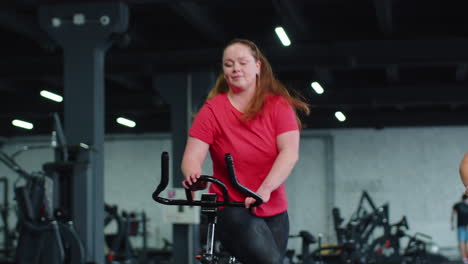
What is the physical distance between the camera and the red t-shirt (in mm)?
2197

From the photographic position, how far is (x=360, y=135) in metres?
17.0

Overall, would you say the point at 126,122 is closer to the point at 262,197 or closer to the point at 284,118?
the point at 284,118

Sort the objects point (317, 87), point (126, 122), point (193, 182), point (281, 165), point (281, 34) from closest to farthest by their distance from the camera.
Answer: point (193, 182) → point (281, 165) → point (281, 34) → point (317, 87) → point (126, 122)

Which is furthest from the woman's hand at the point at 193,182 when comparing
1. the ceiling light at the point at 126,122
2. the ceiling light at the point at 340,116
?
the ceiling light at the point at 340,116

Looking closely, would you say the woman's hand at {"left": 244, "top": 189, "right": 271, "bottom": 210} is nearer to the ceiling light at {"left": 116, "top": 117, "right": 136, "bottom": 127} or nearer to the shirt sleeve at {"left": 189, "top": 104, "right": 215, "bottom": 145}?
the shirt sleeve at {"left": 189, "top": 104, "right": 215, "bottom": 145}

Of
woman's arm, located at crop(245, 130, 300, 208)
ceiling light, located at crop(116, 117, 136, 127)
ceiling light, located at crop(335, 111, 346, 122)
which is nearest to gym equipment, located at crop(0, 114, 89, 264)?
woman's arm, located at crop(245, 130, 300, 208)

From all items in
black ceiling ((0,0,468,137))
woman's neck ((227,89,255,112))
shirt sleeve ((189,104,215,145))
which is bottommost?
shirt sleeve ((189,104,215,145))

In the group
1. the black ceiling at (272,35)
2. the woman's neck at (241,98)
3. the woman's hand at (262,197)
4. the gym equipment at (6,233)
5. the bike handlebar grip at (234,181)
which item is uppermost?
the black ceiling at (272,35)

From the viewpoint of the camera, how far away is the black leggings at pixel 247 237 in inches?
80.9

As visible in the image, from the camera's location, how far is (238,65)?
→ 2205 mm

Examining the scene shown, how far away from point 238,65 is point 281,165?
361 mm

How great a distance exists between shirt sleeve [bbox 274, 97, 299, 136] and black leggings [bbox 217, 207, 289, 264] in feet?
0.99

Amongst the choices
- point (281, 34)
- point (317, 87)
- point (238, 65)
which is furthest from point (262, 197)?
point (317, 87)

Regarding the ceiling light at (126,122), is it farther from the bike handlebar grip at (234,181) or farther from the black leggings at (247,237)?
the bike handlebar grip at (234,181)
